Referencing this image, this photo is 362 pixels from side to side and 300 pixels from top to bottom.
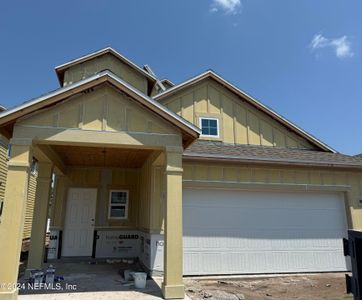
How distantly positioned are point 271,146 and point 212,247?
182 inches

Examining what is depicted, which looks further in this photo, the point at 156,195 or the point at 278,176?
the point at 278,176

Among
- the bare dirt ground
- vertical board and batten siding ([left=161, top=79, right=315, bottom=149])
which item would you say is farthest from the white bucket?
vertical board and batten siding ([left=161, top=79, right=315, bottom=149])

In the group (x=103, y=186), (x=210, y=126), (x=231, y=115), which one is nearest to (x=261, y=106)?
(x=231, y=115)

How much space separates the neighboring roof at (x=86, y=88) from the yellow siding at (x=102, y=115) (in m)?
0.15

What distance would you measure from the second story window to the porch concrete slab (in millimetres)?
5097

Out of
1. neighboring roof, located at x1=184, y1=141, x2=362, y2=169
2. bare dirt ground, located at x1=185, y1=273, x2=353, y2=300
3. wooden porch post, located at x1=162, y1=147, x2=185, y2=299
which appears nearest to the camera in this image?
wooden porch post, located at x1=162, y1=147, x2=185, y2=299

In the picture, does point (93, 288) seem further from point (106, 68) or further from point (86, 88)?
point (106, 68)

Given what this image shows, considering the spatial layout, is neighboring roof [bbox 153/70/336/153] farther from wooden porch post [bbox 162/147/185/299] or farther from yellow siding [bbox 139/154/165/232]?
wooden porch post [bbox 162/147/185/299]

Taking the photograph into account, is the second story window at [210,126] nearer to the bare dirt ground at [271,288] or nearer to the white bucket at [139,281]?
the bare dirt ground at [271,288]

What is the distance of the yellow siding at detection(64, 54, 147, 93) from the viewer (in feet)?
45.1

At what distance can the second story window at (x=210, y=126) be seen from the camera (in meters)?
10.6

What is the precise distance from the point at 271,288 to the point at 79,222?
714 centimetres

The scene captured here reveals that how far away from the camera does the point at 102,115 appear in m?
6.38

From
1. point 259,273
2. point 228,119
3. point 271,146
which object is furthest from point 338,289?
point 228,119
